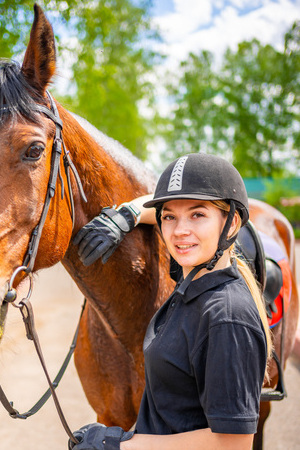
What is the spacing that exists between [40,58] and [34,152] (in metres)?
0.42

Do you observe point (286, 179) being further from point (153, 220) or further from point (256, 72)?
point (153, 220)

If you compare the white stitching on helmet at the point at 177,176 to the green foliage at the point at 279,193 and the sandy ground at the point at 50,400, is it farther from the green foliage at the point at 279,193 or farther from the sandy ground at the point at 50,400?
the green foliage at the point at 279,193

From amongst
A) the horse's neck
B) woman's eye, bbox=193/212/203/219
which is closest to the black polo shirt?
woman's eye, bbox=193/212/203/219

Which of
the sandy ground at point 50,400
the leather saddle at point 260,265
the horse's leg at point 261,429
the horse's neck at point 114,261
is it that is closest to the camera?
the horse's neck at point 114,261

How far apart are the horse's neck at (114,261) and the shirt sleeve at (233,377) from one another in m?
0.89

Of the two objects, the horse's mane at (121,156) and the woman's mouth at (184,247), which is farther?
the horse's mane at (121,156)

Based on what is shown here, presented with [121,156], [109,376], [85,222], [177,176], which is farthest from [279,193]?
[177,176]

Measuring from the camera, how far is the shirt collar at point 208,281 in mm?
1262

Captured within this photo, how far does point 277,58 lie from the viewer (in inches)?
1163

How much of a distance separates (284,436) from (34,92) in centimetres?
359

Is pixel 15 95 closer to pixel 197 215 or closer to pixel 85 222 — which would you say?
pixel 85 222

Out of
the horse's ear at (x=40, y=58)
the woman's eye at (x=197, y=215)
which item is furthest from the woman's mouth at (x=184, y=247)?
the horse's ear at (x=40, y=58)

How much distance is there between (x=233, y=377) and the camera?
1033 mm

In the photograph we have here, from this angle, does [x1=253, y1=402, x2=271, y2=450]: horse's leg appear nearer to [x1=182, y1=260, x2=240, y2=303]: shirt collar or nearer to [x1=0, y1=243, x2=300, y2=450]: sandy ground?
[x1=0, y1=243, x2=300, y2=450]: sandy ground
